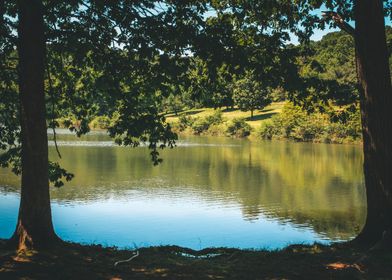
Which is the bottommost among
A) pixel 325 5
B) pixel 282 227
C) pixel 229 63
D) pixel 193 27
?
pixel 282 227

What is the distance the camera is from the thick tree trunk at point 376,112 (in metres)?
9.20

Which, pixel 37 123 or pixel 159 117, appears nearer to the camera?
pixel 37 123

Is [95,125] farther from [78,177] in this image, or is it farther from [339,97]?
[339,97]

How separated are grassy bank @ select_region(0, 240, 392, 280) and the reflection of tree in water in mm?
13767

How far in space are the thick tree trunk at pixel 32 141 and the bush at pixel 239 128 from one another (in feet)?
333

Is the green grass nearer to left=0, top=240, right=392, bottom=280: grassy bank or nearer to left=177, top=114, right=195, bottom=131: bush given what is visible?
left=177, top=114, right=195, bottom=131: bush

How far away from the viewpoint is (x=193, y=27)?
33.3 feet

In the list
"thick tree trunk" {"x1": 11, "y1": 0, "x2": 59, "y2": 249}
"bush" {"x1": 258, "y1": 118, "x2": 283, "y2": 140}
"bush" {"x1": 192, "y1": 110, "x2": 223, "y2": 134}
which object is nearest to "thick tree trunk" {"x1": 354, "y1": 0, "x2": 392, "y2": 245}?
"thick tree trunk" {"x1": 11, "y1": 0, "x2": 59, "y2": 249}

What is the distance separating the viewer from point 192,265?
28.5ft

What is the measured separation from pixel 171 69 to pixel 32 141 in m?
3.34

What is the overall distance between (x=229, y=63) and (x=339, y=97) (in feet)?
9.66

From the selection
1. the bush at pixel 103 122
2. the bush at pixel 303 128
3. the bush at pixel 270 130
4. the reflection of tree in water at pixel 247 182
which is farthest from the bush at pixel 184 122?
the reflection of tree in water at pixel 247 182

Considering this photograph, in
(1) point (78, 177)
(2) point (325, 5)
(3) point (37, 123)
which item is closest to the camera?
(3) point (37, 123)

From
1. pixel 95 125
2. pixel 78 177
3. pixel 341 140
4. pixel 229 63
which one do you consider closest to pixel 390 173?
pixel 229 63
